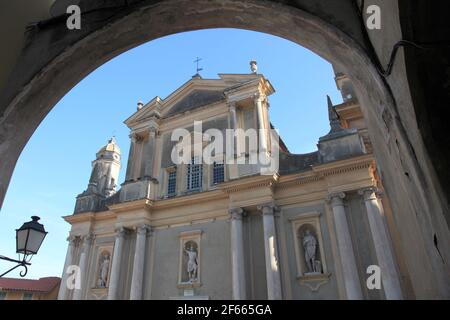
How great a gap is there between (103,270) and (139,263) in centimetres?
263

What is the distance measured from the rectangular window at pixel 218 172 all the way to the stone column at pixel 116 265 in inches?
205

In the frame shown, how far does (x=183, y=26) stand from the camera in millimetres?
2963

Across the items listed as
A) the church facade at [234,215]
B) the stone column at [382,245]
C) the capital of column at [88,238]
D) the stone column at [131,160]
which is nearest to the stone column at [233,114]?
the church facade at [234,215]

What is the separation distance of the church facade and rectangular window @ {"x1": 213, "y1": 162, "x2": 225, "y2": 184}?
6 cm

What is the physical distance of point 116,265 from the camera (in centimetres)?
1426

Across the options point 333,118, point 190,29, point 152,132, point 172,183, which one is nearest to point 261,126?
point 333,118

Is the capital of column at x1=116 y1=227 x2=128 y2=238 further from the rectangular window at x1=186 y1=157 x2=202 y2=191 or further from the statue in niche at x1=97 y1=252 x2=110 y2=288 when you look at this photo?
the rectangular window at x1=186 y1=157 x2=202 y2=191

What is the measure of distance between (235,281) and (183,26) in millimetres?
10391

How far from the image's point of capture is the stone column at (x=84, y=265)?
581 inches

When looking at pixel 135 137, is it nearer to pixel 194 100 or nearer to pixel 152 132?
pixel 152 132

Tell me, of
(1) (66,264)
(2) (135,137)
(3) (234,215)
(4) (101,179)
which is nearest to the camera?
(3) (234,215)

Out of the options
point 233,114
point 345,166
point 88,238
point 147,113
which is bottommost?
point 88,238

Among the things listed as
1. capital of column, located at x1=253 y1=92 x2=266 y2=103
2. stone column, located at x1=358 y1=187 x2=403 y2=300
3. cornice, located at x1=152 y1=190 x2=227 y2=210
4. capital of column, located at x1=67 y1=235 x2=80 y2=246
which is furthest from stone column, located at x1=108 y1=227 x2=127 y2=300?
stone column, located at x1=358 y1=187 x2=403 y2=300

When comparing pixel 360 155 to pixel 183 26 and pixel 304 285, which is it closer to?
→ pixel 304 285
